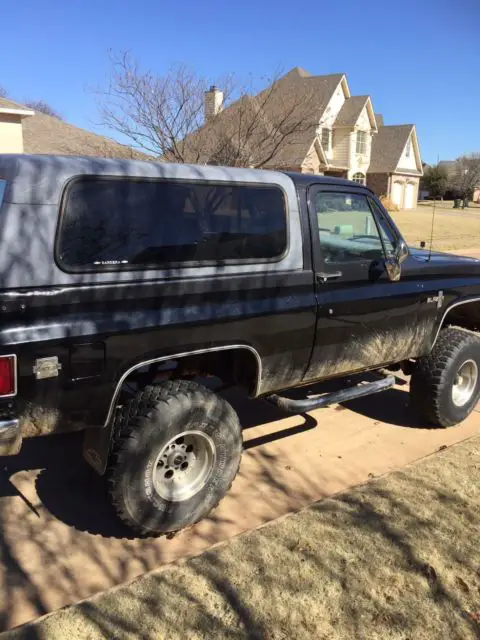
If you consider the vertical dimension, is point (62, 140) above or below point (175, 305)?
above

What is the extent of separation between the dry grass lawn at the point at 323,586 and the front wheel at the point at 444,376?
119 cm

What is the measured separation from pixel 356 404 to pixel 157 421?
2896 millimetres

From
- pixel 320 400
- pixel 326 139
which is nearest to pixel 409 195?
pixel 326 139

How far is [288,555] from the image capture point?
10.4ft

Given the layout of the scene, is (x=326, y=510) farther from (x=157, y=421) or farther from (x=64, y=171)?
(x=64, y=171)

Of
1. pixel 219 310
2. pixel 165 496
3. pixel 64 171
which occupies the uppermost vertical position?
pixel 64 171

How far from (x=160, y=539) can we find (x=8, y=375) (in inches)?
53.9

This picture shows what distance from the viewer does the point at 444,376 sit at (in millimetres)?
4754

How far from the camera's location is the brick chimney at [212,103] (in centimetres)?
1625

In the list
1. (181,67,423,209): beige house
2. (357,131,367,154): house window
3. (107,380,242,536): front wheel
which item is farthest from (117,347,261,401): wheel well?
(357,131,367,154): house window

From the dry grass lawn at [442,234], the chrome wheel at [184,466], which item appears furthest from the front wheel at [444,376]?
the dry grass lawn at [442,234]

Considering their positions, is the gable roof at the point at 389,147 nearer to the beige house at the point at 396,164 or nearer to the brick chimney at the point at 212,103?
the beige house at the point at 396,164

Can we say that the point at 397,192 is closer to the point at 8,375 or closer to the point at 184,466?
the point at 184,466

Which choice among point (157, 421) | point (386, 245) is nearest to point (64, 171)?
point (157, 421)
